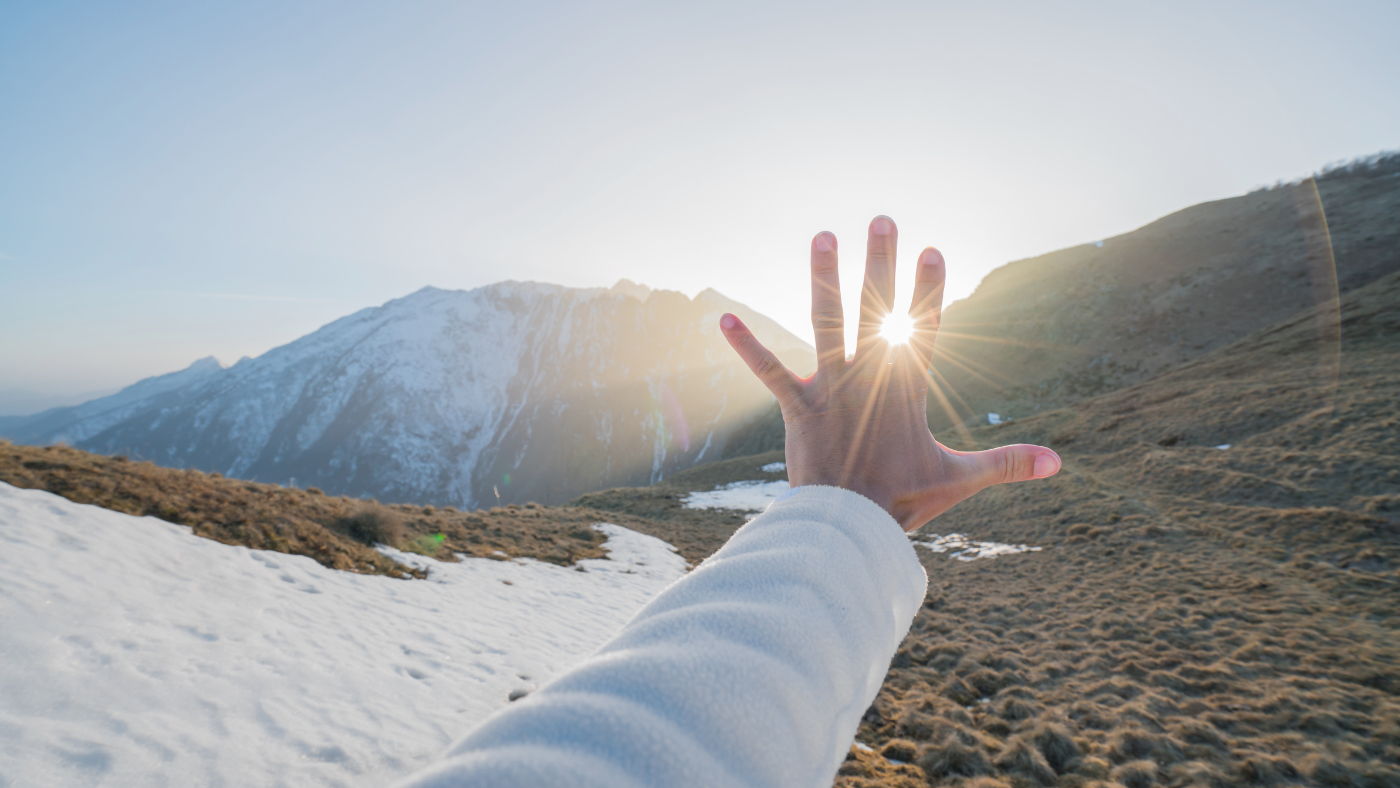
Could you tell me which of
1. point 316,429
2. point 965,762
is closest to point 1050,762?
point 965,762

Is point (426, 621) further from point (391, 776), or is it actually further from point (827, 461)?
point (827, 461)

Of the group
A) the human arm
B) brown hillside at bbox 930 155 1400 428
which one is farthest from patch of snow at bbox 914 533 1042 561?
brown hillside at bbox 930 155 1400 428

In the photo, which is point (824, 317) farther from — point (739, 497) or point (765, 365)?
point (739, 497)

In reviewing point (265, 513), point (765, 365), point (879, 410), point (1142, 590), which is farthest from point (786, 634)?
point (1142, 590)

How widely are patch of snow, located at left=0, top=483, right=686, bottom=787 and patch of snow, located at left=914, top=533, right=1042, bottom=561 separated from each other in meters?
11.1

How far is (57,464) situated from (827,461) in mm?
10320

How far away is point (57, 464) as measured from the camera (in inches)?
266

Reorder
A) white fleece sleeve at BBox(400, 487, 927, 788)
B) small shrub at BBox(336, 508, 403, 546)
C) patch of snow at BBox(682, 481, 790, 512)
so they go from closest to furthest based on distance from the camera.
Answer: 1. white fleece sleeve at BBox(400, 487, 927, 788)
2. small shrub at BBox(336, 508, 403, 546)
3. patch of snow at BBox(682, 481, 790, 512)

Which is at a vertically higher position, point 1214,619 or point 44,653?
point 44,653

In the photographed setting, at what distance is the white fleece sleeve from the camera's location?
0.78 m

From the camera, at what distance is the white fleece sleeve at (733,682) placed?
780 mm

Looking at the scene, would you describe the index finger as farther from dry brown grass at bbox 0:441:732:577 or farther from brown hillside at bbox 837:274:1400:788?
dry brown grass at bbox 0:441:732:577

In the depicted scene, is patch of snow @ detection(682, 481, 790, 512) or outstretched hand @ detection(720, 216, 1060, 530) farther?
patch of snow @ detection(682, 481, 790, 512)

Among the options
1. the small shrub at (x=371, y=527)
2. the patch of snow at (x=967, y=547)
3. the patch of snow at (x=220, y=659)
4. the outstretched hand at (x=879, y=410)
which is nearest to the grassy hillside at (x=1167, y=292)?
the patch of snow at (x=967, y=547)
